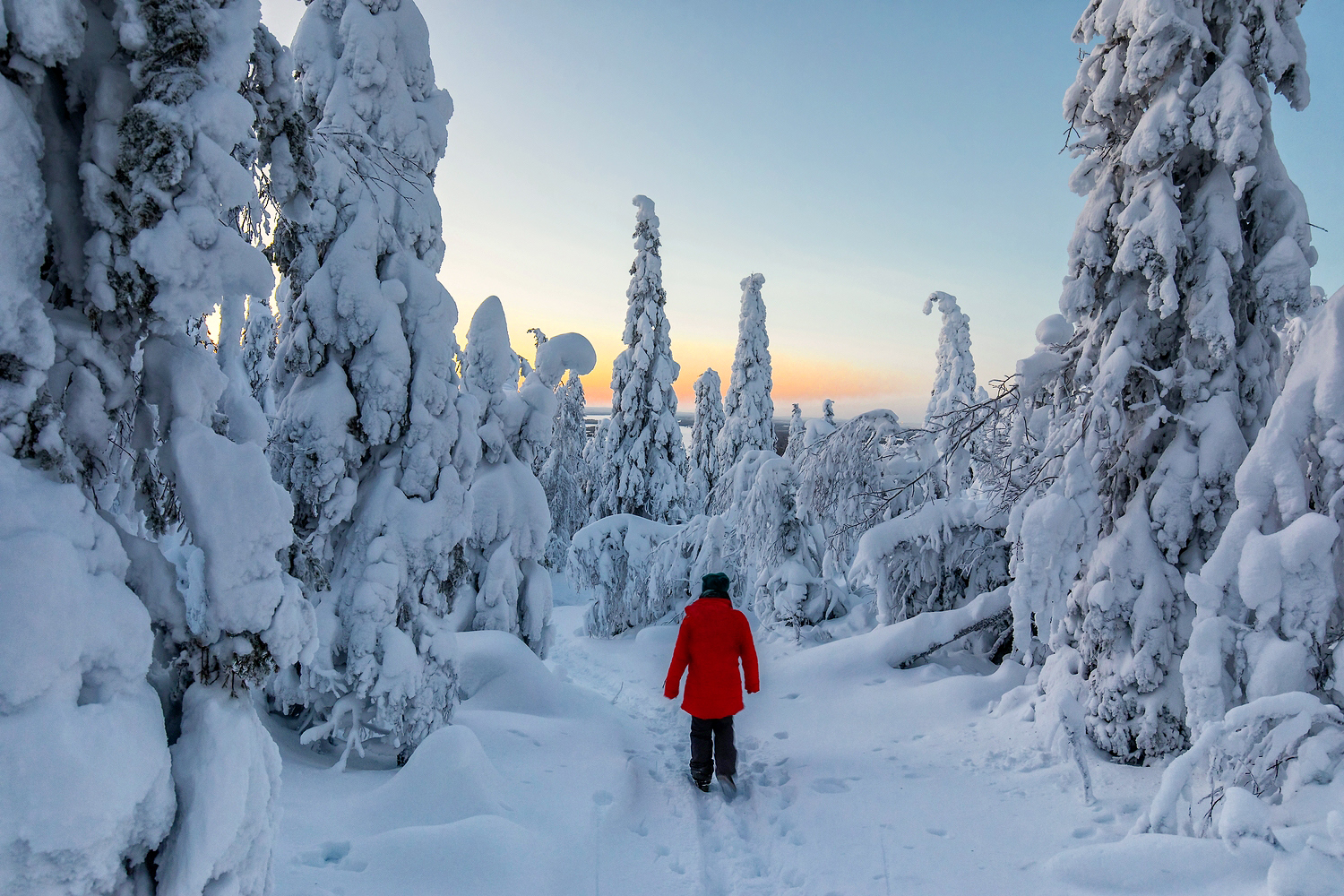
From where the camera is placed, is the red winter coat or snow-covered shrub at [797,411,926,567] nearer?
the red winter coat

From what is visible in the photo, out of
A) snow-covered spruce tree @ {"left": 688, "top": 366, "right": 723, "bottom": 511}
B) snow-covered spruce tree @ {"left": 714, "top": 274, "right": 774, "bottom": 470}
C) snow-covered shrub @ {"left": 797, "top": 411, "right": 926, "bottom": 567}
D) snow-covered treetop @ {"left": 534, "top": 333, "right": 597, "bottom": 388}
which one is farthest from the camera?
snow-covered spruce tree @ {"left": 688, "top": 366, "right": 723, "bottom": 511}

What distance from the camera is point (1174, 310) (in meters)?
5.47

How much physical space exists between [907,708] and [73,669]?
6.83 metres

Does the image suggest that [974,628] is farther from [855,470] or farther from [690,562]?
[690,562]

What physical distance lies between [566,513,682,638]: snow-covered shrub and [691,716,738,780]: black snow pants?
1011 cm

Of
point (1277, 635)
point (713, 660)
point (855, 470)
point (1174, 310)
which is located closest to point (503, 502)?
point (713, 660)

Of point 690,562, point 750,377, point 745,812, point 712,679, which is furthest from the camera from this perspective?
point 750,377

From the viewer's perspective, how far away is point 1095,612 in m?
5.59

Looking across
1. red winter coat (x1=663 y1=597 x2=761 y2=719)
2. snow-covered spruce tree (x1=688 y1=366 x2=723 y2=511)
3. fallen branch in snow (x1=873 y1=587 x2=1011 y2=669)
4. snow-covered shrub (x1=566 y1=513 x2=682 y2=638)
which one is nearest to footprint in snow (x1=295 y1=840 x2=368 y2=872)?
red winter coat (x1=663 y1=597 x2=761 y2=719)

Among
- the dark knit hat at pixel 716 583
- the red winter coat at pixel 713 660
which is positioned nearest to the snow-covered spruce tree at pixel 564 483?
Result: the dark knit hat at pixel 716 583

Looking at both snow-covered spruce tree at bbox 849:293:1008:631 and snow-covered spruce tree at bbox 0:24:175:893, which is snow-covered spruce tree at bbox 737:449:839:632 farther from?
snow-covered spruce tree at bbox 0:24:175:893

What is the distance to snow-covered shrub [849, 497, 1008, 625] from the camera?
8578mm

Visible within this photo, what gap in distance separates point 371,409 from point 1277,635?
686 cm

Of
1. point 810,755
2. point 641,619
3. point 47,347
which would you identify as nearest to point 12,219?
point 47,347
